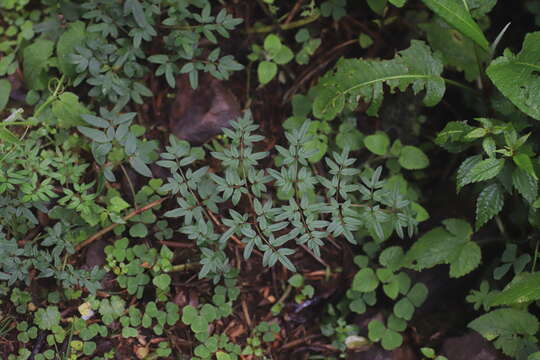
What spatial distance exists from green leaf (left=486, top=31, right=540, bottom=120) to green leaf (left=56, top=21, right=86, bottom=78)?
1928 millimetres

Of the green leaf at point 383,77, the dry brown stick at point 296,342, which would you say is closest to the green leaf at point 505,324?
the dry brown stick at point 296,342

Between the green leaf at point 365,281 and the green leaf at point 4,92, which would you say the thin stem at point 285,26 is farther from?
the green leaf at point 365,281

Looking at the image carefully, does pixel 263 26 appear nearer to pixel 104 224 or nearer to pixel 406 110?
pixel 406 110

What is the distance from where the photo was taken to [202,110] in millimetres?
2881

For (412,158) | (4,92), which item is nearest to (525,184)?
(412,158)

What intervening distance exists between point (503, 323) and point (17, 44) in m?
2.76

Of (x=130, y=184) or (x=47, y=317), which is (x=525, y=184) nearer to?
(x=130, y=184)

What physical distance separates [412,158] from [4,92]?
6.85 feet

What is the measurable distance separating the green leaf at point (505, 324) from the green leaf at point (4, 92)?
247cm

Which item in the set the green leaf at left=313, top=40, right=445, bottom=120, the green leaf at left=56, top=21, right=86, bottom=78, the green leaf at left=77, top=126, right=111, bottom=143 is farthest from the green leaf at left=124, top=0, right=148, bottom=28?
the green leaf at left=313, top=40, right=445, bottom=120

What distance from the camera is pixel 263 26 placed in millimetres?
3109

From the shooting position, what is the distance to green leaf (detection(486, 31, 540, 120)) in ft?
7.71

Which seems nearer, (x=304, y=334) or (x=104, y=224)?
(x=104, y=224)

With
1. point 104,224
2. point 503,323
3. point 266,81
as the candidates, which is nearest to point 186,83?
point 266,81
